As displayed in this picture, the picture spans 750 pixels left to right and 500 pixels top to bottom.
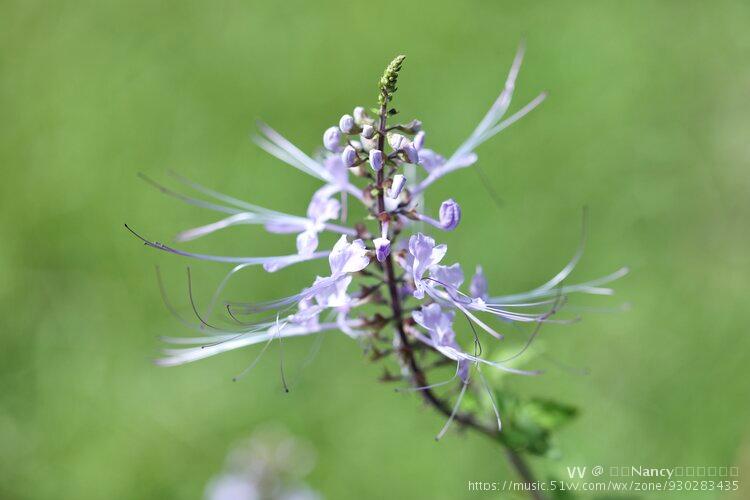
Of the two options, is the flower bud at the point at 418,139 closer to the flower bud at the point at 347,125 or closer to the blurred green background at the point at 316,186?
the flower bud at the point at 347,125

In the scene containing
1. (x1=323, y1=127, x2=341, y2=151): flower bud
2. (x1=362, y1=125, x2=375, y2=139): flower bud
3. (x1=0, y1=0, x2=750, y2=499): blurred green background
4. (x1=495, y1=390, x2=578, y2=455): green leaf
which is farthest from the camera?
(x1=0, y1=0, x2=750, y2=499): blurred green background

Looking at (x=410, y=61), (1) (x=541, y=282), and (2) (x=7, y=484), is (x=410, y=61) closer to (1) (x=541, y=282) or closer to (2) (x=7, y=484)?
(1) (x=541, y=282)

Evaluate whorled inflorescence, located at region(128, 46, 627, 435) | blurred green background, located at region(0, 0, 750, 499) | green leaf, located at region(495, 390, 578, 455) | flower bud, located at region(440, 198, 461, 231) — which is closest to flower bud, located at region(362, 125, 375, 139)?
whorled inflorescence, located at region(128, 46, 627, 435)

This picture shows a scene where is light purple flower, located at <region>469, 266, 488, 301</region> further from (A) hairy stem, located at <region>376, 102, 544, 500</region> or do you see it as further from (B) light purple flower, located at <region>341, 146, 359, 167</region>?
(B) light purple flower, located at <region>341, 146, 359, 167</region>

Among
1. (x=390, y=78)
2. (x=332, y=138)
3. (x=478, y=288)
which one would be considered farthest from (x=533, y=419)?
(x=390, y=78)

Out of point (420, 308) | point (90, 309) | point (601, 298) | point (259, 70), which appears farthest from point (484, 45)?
point (420, 308)

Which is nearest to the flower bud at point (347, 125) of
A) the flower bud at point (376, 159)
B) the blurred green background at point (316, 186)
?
the flower bud at point (376, 159)
